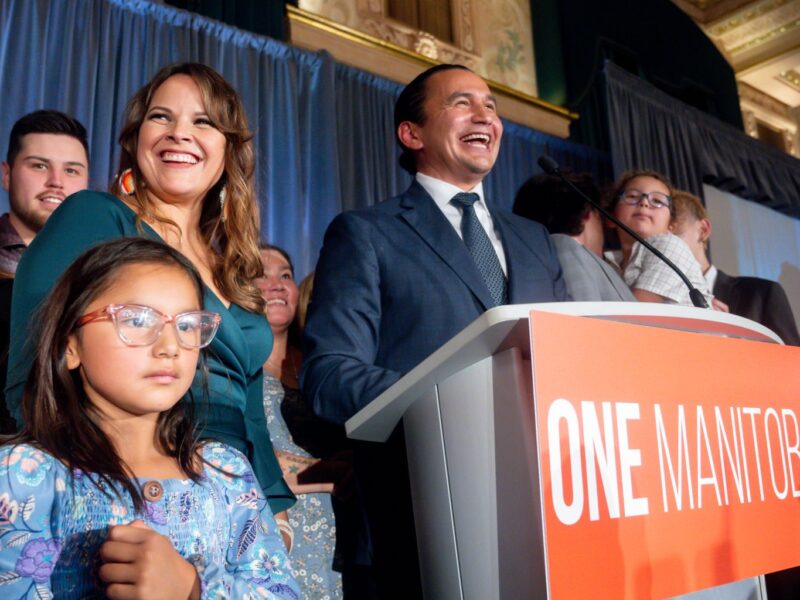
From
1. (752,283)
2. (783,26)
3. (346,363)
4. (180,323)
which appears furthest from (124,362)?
(783,26)

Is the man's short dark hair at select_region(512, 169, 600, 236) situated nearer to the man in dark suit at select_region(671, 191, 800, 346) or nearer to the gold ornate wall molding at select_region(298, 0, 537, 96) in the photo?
the man in dark suit at select_region(671, 191, 800, 346)

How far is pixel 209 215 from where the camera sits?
1.66m

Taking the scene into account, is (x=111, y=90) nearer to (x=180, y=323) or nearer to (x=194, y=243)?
(x=194, y=243)

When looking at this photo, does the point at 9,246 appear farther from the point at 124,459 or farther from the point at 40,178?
the point at 124,459

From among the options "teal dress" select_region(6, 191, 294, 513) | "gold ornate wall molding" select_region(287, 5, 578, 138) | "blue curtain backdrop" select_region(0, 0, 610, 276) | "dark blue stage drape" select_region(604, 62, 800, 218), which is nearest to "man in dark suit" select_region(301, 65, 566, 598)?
"teal dress" select_region(6, 191, 294, 513)

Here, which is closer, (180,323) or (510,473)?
(510,473)

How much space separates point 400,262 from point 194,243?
407mm

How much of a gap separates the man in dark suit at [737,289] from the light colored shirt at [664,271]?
0.52 meters

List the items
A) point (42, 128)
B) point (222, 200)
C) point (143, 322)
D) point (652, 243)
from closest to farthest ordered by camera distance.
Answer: point (143, 322)
point (222, 200)
point (652, 243)
point (42, 128)

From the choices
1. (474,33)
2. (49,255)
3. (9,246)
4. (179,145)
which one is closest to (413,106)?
(179,145)

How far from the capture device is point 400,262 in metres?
1.70

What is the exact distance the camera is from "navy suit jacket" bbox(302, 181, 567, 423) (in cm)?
157

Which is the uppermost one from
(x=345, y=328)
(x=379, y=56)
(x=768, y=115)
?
(x=768, y=115)

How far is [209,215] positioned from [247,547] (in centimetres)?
72
